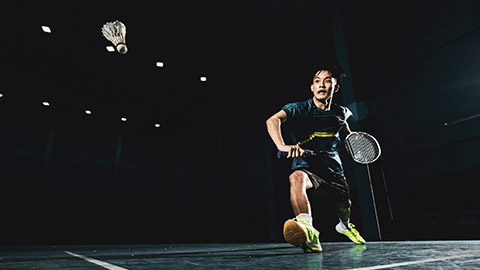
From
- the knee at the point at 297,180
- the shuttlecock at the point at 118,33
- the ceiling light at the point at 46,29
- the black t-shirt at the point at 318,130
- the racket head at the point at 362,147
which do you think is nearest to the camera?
the knee at the point at 297,180

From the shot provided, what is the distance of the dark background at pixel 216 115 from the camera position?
4.48 meters

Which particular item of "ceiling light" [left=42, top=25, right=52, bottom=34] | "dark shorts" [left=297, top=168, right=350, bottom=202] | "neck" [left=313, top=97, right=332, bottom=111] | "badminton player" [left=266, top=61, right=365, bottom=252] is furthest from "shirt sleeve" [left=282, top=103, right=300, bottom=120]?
"ceiling light" [left=42, top=25, right=52, bottom=34]

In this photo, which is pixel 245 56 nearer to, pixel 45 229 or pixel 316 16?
pixel 316 16

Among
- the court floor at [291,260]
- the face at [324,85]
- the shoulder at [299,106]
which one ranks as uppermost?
the face at [324,85]

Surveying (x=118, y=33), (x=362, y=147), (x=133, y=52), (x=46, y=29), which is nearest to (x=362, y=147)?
(x=362, y=147)

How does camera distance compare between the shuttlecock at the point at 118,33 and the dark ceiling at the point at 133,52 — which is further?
the dark ceiling at the point at 133,52

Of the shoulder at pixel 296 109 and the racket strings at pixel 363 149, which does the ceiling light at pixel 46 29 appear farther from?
the racket strings at pixel 363 149

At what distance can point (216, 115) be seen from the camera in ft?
33.9

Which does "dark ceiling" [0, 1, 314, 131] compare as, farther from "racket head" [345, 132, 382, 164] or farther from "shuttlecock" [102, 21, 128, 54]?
"racket head" [345, 132, 382, 164]

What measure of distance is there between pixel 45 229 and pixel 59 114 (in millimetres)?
4161

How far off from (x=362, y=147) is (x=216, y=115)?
8166 millimetres

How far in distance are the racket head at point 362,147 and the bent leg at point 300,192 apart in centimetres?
62

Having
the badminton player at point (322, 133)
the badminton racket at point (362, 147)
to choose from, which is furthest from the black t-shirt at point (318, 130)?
the badminton racket at point (362, 147)

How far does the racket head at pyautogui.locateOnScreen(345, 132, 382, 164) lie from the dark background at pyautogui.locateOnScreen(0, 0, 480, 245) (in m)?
2.48
